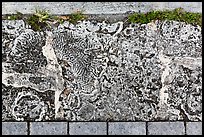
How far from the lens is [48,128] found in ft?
14.0

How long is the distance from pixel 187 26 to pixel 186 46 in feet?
0.47

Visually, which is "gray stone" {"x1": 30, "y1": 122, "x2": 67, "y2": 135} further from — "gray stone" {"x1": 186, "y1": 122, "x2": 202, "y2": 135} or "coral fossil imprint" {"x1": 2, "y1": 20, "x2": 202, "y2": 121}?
"gray stone" {"x1": 186, "y1": 122, "x2": 202, "y2": 135}

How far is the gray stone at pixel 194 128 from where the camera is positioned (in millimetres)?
4254

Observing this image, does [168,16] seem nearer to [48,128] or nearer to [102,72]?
[102,72]

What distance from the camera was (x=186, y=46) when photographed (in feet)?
14.0

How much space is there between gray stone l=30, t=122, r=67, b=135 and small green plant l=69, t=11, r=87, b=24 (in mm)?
733

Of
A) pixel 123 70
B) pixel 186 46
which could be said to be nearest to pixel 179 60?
pixel 186 46

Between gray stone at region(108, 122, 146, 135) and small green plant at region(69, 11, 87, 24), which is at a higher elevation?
small green plant at region(69, 11, 87, 24)

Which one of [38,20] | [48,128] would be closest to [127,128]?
[48,128]

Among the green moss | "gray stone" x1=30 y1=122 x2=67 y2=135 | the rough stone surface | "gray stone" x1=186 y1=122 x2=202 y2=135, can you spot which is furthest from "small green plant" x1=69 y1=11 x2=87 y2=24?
"gray stone" x1=186 y1=122 x2=202 y2=135

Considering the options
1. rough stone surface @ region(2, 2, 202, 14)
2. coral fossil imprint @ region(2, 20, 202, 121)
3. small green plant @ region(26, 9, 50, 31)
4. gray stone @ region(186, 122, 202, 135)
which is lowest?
gray stone @ region(186, 122, 202, 135)

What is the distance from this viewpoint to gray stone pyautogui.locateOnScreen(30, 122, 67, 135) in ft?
14.0

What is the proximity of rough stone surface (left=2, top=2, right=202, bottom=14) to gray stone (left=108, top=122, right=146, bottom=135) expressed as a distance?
794 mm

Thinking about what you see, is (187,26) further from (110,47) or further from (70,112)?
(70,112)
